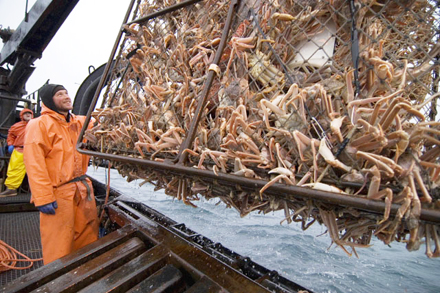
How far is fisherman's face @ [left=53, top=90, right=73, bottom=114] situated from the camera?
2799mm

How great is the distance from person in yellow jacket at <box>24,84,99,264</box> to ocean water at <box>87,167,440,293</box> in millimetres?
1930

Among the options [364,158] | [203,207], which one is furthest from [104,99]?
[203,207]

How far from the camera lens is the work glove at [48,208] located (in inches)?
96.0

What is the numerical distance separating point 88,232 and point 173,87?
2.20m

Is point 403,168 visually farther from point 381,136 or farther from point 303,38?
point 303,38

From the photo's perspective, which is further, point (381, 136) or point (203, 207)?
point (203, 207)

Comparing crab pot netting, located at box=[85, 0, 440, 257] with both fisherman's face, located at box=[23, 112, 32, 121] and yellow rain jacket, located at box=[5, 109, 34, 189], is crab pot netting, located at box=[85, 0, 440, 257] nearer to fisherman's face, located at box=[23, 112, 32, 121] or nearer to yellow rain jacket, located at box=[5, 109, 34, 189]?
yellow rain jacket, located at box=[5, 109, 34, 189]

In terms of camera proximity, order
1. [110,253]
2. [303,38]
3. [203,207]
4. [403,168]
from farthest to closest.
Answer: [203,207] → [110,253] → [303,38] → [403,168]

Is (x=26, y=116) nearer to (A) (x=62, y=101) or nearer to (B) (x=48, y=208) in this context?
(A) (x=62, y=101)

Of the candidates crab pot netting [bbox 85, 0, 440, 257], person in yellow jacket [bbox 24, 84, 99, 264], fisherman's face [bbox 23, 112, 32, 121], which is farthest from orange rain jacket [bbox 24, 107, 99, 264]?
fisherman's face [bbox 23, 112, 32, 121]

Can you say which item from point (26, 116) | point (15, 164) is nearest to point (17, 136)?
point (26, 116)

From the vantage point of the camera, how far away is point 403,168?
0.77 meters

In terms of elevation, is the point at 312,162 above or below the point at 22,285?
above

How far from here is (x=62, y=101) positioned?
9.24 feet
